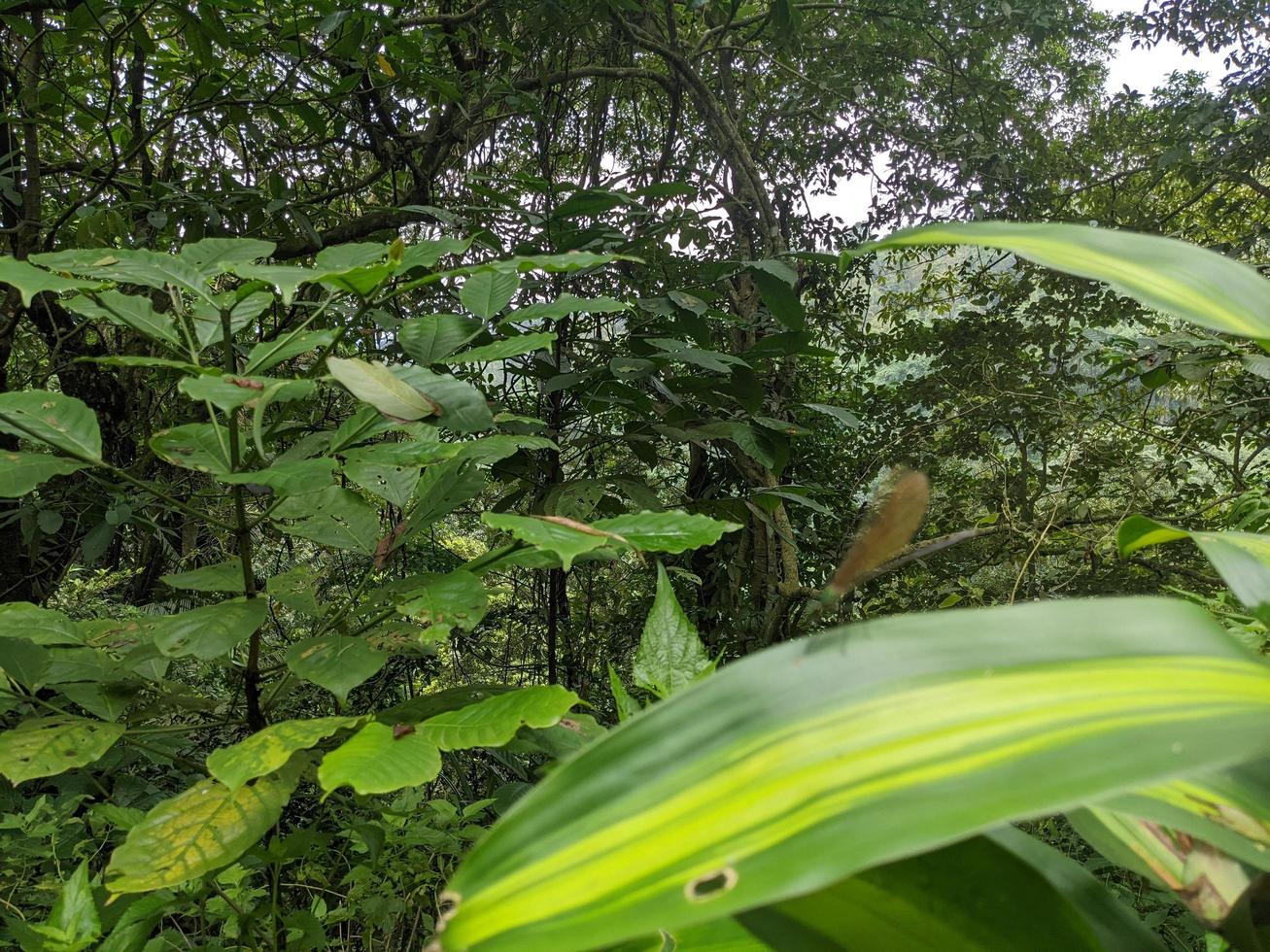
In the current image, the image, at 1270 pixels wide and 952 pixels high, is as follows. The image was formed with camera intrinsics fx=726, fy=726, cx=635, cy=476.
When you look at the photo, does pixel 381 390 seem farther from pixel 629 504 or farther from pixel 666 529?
pixel 629 504

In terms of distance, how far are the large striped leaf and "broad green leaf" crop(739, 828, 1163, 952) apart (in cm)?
6

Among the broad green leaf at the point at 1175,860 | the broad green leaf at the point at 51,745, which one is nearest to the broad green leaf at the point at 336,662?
the broad green leaf at the point at 51,745

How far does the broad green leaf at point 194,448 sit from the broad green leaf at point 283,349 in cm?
5

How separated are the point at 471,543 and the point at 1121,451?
6.68ft

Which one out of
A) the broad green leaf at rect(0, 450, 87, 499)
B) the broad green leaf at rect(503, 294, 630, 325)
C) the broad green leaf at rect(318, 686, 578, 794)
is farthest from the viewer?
the broad green leaf at rect(503, 294, 630, 325)

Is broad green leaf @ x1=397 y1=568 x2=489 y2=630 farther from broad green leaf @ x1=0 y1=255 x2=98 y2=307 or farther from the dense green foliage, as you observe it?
broad green leaf @ x1=0 y1=255 x2=98 y2=307

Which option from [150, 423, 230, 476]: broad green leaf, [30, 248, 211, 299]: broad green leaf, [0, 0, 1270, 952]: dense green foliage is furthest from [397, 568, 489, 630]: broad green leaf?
[30, 248, 211, 299]: broad green leaf

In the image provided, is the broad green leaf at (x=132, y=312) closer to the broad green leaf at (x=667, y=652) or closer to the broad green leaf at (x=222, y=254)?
the broad green leaf at (x=222, y=254)

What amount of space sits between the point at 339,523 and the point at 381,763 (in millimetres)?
235

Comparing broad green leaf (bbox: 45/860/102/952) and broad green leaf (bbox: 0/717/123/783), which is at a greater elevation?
broad green leaf (bbox: 0/717/123/783)

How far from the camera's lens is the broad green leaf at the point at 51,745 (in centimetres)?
38

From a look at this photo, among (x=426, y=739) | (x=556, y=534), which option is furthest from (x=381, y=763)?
(x=556, y=534)

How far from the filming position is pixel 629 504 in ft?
4.17

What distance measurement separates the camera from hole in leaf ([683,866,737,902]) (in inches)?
4.8
